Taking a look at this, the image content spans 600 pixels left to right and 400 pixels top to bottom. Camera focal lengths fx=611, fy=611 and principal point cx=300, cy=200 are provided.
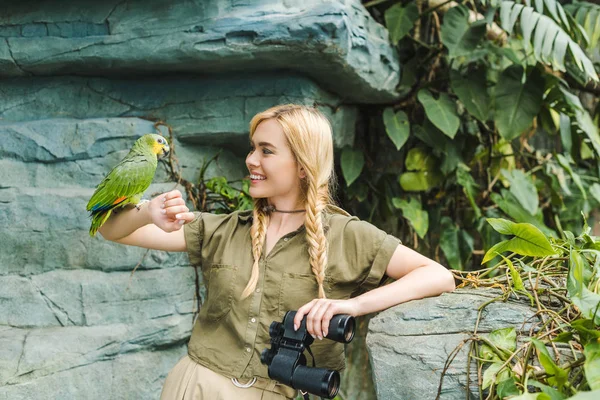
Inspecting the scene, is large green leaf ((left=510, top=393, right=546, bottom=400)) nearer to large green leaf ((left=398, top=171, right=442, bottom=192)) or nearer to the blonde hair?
the blonde hair

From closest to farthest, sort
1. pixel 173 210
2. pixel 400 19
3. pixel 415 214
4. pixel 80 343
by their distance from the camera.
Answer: pixel 173 210 → pixel 80 343 → pixel 400 19 → pixel 415 214

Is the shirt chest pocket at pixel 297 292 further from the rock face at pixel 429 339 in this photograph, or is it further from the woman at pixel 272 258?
the rock face at pixel 429 339

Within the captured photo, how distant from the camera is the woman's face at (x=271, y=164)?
1896 mm

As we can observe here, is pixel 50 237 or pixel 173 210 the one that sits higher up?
pixel 173 210

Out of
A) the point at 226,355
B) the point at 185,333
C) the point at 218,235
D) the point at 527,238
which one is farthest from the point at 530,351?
the point at 185,333

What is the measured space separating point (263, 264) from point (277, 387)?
37 centimetres

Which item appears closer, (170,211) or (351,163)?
(170,211)

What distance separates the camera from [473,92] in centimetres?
329

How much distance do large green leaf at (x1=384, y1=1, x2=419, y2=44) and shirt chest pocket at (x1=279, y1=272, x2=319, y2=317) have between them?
1780 millimetres

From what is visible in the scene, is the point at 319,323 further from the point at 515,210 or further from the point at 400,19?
the point at 515,210

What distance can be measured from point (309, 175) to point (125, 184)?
1.85ft

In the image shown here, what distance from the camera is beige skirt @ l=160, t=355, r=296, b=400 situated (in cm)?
178

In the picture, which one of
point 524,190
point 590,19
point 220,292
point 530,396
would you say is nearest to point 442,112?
point 524,190

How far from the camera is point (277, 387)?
1.81m
